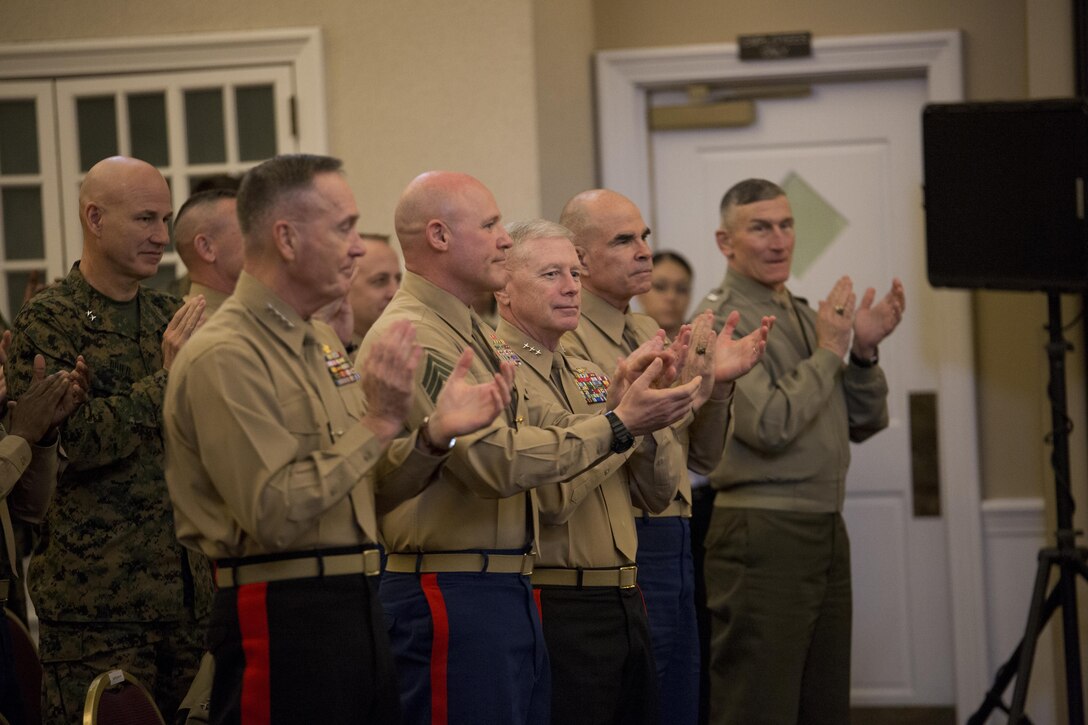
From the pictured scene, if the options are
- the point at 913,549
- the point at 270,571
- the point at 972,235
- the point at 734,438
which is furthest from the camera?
the point at 913,549

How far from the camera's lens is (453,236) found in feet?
8.58

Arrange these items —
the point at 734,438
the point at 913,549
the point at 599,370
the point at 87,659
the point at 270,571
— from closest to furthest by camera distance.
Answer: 1. the point at 270,571
2. the point at 87,659
3. the point at 599,370
4. the point at 734,438
5. the point at 913,549

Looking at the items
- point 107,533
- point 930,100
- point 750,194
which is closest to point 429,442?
point 107,533

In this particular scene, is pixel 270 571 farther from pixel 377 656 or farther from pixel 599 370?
pixel 599 370

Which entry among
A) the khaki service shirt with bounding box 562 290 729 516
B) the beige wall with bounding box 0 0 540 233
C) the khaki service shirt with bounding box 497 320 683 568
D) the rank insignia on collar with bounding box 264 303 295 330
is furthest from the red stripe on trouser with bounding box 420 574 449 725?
the beige wall with bounding box 0 0 540 233

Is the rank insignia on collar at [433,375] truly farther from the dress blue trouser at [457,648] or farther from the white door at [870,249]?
the white door at [870,249]

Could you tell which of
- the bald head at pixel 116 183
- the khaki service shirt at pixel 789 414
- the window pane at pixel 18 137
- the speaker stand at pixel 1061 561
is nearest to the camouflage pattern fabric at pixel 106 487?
the bald head at pixel 116 183

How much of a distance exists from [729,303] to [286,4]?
5.84 feet

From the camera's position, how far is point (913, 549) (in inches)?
195

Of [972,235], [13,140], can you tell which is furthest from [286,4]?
[972,235]

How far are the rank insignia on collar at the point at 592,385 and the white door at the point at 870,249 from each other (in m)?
2.13

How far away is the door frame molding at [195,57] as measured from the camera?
14.5ft

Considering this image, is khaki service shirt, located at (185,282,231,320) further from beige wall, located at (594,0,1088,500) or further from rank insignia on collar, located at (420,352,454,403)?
beige wall, located at (594,0,1088,500)

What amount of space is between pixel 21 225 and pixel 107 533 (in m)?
1.97
